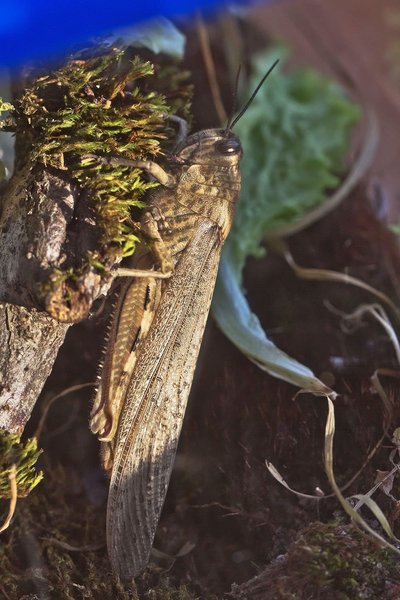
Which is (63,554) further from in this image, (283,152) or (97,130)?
(283,152)

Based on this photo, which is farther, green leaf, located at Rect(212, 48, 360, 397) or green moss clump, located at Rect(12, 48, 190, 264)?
green leaf, located at Rect(212, 48, 360, 397)

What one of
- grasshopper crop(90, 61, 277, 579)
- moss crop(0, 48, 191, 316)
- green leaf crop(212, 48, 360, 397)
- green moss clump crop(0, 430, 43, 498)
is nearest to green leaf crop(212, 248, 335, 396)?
green leaf crop(212, 48, 360, 397)

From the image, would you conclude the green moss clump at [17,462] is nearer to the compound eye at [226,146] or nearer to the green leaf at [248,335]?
the green leaf at [248,335]

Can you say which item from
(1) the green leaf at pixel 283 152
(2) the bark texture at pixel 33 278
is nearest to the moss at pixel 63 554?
(2) the bark texture at pixel 33 278

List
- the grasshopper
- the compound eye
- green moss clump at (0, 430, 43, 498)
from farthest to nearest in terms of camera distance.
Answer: the compound eye → the grasshopper → green moss clump at (0, 430, 43, 498)

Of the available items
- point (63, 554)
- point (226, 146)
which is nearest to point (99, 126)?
point (226, 146)

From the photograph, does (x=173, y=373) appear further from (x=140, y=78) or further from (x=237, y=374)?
(x=140, y=78)

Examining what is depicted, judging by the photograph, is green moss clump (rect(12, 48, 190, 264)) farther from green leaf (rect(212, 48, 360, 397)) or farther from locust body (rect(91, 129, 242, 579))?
green leaf (rect(212, 48, 360, 397))
